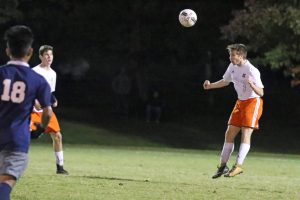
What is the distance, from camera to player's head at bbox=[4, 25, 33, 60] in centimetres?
753

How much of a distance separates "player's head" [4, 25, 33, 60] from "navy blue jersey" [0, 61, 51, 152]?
3.8 inches

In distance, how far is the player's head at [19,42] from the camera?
7527 mm

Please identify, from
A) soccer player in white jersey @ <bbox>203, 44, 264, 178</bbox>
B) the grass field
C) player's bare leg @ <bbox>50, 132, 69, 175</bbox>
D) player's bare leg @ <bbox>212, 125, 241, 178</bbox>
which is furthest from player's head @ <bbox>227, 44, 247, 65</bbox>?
player's bare leg @ <bbox>50, 132, 69, 175</bbox>

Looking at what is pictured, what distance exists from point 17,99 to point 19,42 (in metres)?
0.56

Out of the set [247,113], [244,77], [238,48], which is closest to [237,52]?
[238,48]

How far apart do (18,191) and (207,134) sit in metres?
23.4

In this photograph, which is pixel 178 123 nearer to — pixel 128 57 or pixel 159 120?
pixel 159 120

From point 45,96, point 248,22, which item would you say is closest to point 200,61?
point 248,22

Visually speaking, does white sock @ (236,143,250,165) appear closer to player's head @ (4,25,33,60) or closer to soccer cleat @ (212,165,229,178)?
soccer cleat @ (212,165,229,178)

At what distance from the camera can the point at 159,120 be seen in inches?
1396

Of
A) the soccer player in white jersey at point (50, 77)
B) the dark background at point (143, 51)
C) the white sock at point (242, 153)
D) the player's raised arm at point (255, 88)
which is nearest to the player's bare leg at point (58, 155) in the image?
the soccer player in white jersey at point (50, 77)

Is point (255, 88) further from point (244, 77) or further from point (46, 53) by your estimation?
point (46, 53)

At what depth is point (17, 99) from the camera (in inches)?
300

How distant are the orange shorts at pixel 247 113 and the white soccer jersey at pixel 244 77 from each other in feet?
0.37
